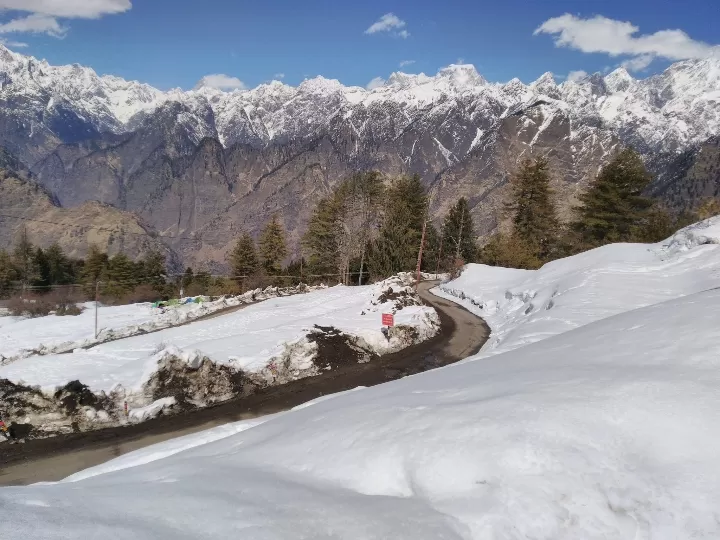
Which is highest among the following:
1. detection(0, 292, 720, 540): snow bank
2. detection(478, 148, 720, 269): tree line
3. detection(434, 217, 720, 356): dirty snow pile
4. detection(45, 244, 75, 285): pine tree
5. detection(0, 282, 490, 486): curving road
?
detection(478, 148, 720, 269): tree line

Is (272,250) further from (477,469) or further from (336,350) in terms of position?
(477,469)

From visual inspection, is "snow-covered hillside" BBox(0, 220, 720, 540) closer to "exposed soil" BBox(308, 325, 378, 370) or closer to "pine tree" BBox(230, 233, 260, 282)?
"exposed soil" BBox(308, 325, 378, 370)

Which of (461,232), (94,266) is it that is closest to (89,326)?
(94,266)

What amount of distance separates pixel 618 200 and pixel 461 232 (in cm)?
2251

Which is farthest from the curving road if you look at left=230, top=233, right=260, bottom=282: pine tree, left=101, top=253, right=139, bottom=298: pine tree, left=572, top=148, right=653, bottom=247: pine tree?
left=101, top=253, right=139, bottom=298: pine tree

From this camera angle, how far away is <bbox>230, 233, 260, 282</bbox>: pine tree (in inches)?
2179

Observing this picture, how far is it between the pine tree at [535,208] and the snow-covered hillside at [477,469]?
4301 cm

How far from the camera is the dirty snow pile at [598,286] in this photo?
1666cm

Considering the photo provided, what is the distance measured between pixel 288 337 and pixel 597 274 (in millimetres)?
14513

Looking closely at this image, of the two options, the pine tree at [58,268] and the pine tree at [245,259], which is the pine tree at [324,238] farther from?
the pine tree at [58,268]

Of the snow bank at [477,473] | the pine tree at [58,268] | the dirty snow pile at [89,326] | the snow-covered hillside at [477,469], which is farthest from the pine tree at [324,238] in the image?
the snow bank at [477,473]

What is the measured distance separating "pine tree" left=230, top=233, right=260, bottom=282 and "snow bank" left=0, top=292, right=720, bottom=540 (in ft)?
164

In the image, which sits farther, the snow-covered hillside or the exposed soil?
the exposed soil

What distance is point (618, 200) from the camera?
4012cm
